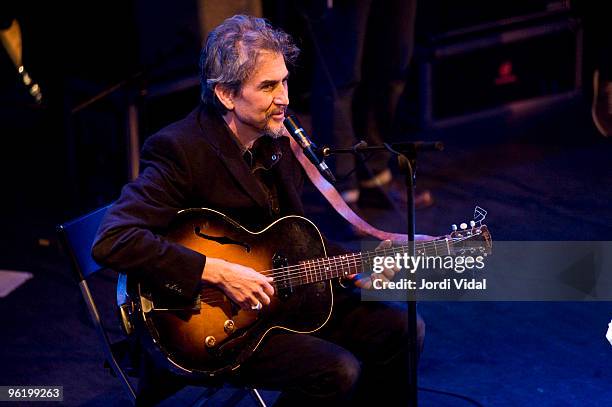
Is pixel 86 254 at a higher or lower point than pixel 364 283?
higher

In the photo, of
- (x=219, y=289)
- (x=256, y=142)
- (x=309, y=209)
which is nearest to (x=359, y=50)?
(x=309, y=209)

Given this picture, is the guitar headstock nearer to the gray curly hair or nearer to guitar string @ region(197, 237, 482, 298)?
guitar string @ region(197, 237, 482, 298)

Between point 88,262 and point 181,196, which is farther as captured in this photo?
point 88,262

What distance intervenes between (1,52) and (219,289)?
5740 millimetres

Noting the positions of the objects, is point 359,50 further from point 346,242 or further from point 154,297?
point 154,297

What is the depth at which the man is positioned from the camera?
322 centimetres

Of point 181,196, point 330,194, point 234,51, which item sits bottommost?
point 330,194

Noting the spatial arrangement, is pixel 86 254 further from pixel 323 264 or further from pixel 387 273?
pixel 387 273

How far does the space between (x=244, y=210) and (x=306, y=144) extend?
1.13 feet

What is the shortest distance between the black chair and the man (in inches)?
7.6

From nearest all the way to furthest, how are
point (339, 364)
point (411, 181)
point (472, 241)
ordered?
1. point (411, 181)
2. point (339, 364)
3. point (472, 241)

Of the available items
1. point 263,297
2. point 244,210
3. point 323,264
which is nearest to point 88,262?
point 244,210

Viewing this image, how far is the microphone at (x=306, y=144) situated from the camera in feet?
11.0

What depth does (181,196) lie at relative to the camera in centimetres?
336
